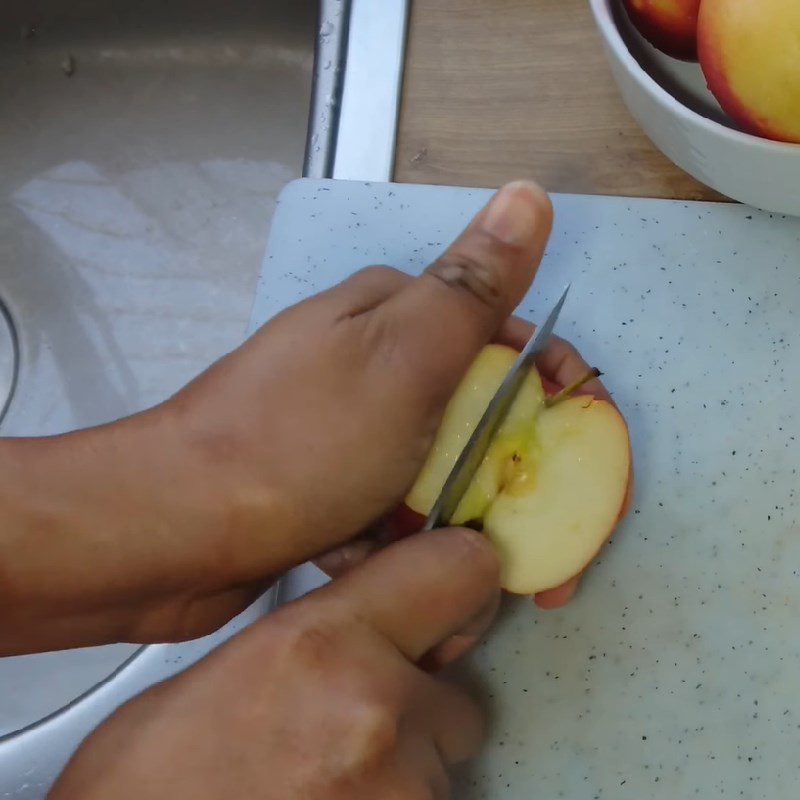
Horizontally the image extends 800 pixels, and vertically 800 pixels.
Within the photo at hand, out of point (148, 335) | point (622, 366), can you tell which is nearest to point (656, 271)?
point (622, 366)

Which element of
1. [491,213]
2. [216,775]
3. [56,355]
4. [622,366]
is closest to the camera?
[216,775]

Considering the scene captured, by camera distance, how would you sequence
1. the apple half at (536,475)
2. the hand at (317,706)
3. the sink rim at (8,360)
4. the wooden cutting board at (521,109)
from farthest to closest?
the sink rim at (8,360)
the wooden cutting board at (521,109)
the apple half at (536,475)
the hand at (317,706)

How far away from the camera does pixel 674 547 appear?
2.15ft

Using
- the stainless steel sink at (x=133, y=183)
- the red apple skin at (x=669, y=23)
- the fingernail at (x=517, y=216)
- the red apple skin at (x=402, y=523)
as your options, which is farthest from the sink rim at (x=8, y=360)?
the red apple skin at (x=669, y=23)

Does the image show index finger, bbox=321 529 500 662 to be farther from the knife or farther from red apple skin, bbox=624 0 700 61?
red apple skin, bbox=624 0 700 61

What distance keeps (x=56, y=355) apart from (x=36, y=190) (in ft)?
0.74

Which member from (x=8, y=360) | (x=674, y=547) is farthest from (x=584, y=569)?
(x=8, y=360)

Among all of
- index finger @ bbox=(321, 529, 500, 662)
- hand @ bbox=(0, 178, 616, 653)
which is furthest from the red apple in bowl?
index finger @ bbox=(321, 529, 500, 662)

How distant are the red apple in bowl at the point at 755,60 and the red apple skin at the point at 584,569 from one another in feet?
0.71

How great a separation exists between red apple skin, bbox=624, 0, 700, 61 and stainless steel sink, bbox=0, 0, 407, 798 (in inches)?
17.8

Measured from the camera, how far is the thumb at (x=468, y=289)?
22.8 inches

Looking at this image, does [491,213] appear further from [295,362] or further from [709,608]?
[709,608]

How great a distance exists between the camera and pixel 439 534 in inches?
22.3

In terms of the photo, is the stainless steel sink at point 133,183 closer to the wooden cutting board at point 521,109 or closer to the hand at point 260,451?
the wooden cutting board at point 521,109
